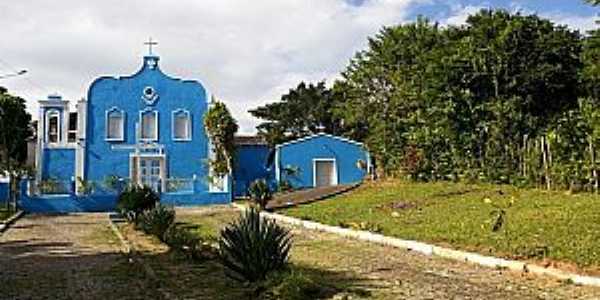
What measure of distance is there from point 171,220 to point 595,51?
515 inches

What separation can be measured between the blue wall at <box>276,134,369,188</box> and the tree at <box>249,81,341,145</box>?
18124 mm

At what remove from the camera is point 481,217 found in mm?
16203

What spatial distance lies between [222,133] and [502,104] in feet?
45.9

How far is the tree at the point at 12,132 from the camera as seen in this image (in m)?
31.0

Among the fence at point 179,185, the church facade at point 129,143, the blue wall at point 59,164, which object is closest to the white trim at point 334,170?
the church facade at point 129,143

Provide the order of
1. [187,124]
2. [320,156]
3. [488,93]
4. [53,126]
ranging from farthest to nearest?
[320,156], [187,124], [53,126], [488,93]

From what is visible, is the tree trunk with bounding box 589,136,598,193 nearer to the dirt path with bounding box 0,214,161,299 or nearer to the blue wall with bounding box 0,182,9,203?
the dirt path with bounding box 0,214,161,299

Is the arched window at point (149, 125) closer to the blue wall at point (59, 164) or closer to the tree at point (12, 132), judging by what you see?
the blue wall at point (59, 164)

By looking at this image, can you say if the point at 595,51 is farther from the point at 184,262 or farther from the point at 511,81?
the point at 184,262

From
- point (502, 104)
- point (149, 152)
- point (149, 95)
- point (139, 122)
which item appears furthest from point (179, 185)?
point (502, 104)

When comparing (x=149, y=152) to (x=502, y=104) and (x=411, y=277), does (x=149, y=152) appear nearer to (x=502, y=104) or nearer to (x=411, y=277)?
(x=502, y=104)

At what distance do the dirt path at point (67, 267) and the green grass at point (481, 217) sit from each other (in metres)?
5.87

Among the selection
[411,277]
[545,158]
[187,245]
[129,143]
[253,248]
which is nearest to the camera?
[253,248]

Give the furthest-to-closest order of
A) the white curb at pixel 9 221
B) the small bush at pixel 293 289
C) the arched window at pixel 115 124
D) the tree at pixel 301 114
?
1. the tree at pixel 301 114
2. the arched window at pixel 115 124
3. the white curb at pixel 9 221
4. the small bush at pixel 293 289
